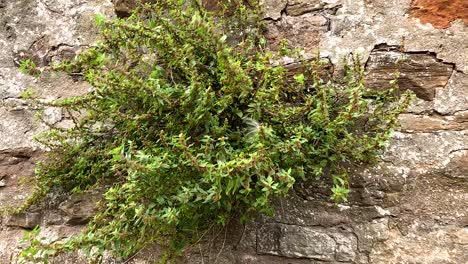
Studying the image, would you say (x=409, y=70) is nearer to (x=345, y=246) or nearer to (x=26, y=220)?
(x=345, y=246)

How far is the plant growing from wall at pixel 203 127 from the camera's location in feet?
3.50

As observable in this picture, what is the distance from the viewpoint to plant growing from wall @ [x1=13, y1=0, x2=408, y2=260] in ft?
3.50

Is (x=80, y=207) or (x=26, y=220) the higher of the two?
(x=80, y=207)

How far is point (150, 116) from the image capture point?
122cm

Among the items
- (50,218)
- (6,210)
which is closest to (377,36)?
(50,218)

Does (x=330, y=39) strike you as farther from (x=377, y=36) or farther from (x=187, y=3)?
(x=187, y=3)

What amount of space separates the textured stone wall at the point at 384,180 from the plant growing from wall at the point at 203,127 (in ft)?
0.30

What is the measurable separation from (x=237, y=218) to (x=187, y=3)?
0.79 meters

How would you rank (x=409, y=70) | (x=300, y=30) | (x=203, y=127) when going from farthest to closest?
(x=300, y=30), (x=409, y=70), (x=203, y=127)

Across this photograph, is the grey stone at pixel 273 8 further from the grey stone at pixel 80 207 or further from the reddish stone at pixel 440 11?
the grey stone at pixel 80 207

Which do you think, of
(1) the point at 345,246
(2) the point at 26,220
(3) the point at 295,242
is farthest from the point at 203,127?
(2) the point at 26,220

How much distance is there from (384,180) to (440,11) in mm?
584

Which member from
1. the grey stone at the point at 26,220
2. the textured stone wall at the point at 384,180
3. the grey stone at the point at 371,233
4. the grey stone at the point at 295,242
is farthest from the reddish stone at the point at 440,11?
the grey stone at the point at 26,220

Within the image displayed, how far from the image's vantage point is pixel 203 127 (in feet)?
3.90
